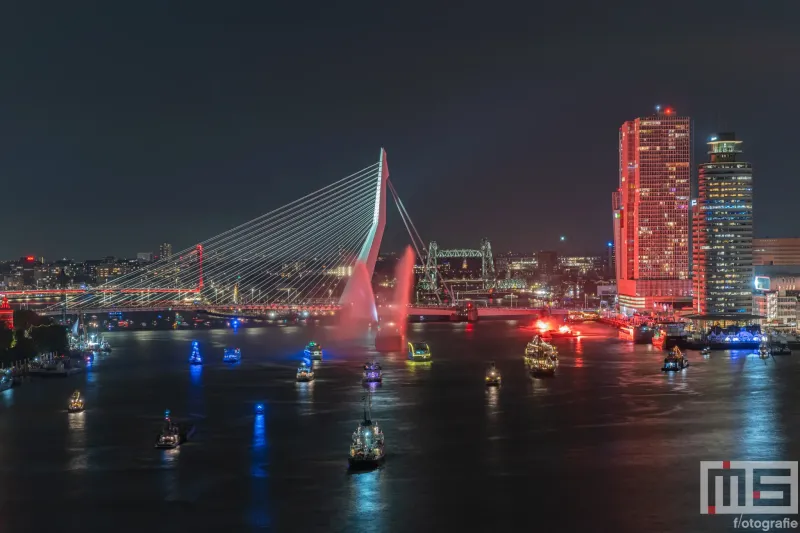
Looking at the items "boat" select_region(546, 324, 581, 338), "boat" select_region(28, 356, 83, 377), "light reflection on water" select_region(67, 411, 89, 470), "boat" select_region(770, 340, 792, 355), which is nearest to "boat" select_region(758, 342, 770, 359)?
"boat" select_region(770, 340, 792, 355)

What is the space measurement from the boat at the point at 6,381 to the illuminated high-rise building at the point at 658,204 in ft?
128

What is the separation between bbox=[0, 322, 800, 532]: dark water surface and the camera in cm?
1193

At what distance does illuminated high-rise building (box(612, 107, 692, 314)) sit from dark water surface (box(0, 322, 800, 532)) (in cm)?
3033

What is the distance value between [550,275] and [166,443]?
91613 mm

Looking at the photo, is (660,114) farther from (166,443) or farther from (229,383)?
(166,443)

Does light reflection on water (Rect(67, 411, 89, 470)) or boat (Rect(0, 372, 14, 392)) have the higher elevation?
boat (Rect(0, 372, 14, 392))

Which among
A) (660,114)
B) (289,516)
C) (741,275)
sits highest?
(660,114)

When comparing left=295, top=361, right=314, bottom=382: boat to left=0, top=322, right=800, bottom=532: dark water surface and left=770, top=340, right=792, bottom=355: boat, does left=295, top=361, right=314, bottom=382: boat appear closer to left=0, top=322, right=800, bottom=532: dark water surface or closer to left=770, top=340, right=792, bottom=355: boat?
left=0, top=322, right=800, bottom=532: dark water surface

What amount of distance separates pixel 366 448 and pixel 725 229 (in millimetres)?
40137

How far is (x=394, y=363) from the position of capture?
95.4ft

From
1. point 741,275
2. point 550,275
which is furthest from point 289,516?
point 550,275

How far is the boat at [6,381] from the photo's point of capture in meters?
23.5


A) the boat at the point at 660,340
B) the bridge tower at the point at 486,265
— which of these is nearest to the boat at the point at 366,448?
the boat at the point at 660,340

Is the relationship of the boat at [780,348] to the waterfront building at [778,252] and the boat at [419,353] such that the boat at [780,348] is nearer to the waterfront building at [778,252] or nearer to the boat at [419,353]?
the boat at [419,353]
